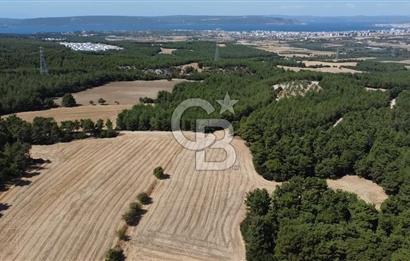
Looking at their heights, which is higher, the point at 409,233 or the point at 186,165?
the point at 409,233

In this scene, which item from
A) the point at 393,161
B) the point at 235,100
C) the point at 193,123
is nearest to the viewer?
the point at 393,161

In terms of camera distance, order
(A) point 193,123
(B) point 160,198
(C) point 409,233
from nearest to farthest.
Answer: (C) point 409,233
(B) point 160,198
(A) point 193,123

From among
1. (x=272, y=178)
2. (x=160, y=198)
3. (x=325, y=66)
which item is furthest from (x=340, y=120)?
(x=325, y=66)

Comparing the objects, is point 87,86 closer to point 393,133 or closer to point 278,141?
point 278,141

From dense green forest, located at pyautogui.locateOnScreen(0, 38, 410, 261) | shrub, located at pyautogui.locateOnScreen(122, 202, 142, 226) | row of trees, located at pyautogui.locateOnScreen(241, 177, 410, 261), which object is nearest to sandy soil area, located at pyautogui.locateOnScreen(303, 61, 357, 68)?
dense green forest, located at pyautogui.locateOnScreen(0, 38, 410, 261)

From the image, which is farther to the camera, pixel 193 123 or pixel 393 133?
pixel 193 123

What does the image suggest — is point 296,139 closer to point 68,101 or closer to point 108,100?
point 68,101
